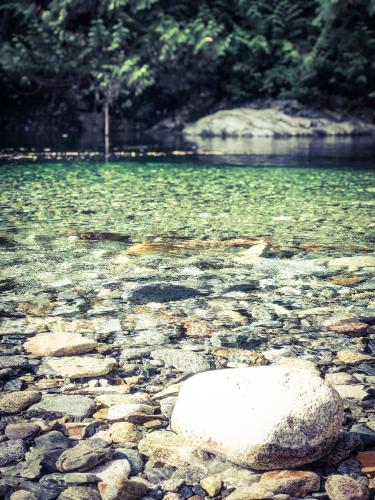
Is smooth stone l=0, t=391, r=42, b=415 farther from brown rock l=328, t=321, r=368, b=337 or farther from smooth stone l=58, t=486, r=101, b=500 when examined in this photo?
brown rock l=328, t=321, r=368, b=337

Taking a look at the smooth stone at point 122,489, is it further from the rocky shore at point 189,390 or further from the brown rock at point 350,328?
the brown rock at point 350,328

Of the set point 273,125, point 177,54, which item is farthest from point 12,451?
point 177,54

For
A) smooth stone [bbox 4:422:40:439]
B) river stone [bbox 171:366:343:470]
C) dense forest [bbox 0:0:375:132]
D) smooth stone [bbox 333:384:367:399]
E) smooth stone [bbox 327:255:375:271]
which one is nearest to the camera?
river stone [bbox 171:366:343:470]

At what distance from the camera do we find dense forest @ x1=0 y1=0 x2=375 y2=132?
57.2 feet

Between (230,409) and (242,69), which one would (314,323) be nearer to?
(230,409)

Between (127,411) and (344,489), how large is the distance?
569mm

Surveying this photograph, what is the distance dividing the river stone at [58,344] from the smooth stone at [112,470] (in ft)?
2.04

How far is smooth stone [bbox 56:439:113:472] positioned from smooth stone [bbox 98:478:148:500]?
0.23 ft

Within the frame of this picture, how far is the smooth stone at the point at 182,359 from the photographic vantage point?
177 cm

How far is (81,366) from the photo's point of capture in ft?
5.76

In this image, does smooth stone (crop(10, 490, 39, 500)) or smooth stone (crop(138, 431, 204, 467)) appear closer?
smooth stone (crop(10, 490, 39, 500))

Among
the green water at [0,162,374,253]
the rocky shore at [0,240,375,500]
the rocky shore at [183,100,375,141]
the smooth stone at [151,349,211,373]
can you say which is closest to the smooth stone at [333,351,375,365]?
the rocky shore at [0,240,375,500]

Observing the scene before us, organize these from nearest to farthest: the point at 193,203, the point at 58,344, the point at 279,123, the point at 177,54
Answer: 1. the point at 58,344
2. the point at 193,203
3. the point at 279,123
4. the point at 177,54

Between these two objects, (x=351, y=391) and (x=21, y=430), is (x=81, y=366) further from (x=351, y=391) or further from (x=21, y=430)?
(x=351, y=391)
